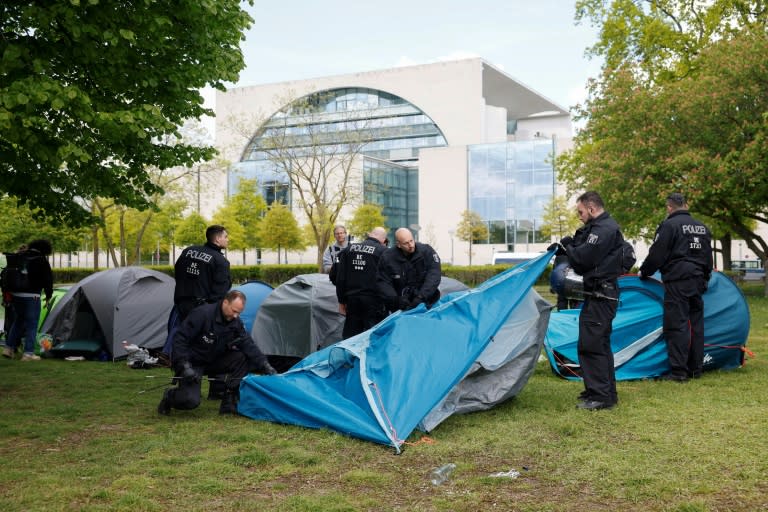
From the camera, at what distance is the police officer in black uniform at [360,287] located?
8.04 metres

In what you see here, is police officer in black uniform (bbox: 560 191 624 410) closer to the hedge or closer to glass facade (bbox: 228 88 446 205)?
the hedge

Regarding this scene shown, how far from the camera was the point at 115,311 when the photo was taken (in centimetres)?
1074

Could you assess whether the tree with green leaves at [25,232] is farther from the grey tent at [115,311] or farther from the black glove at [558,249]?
the black glove at [558,249]

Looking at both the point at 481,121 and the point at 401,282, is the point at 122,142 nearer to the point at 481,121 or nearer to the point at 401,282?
the point at 401,282

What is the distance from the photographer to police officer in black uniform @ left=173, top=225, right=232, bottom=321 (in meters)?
8.07

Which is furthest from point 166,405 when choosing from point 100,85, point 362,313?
point 100,85

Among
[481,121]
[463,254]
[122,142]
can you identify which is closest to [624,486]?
[122,142]

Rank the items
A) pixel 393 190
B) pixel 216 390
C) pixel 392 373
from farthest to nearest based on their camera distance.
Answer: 1. pixel 393 190
2. pixel 216 390
3. pixel 392 373

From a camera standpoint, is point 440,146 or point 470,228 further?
point 440,146

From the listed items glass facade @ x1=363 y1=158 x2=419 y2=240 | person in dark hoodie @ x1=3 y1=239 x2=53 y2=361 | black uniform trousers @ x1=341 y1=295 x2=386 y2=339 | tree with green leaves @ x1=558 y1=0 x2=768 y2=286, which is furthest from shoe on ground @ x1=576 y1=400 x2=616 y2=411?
glass facade @ x1=363 y1=158 x2=419 y2=240

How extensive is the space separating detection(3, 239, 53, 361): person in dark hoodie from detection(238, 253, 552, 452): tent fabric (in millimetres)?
5749

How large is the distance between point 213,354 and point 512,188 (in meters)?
49.8

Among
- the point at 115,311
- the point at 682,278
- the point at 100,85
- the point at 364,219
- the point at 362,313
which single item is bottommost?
the point at 115,311

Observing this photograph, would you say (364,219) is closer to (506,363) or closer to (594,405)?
(506,363)
